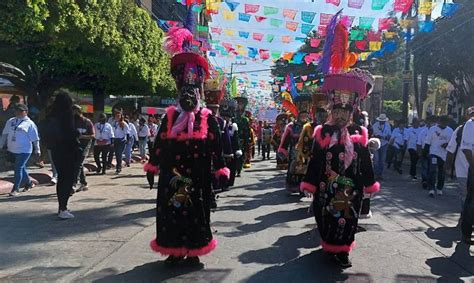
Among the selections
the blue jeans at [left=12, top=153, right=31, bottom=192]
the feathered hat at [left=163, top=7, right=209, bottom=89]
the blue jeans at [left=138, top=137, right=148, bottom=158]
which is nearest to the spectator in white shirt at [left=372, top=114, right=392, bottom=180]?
the blue jeans at [left=138, top=137, right=148, bottom=158]

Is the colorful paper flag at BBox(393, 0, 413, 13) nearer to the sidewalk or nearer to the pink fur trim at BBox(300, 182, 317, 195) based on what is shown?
the sidewalk

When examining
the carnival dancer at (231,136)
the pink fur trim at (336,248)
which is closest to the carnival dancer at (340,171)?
the pink fur trim at (336,248)

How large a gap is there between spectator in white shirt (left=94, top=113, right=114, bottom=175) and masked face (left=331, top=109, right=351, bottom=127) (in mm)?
9583

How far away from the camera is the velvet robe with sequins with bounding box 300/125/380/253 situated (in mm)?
5363

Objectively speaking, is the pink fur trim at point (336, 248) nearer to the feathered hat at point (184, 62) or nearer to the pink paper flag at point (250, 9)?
the feathered hat at point (184, 62)

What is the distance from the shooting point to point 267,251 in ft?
20.1

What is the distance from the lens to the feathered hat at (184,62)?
218 inches

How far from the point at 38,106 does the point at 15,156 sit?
8.71 meters

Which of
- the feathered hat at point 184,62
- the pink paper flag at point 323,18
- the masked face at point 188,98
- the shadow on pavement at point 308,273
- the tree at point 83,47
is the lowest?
the shadow on pavement at point 308,273

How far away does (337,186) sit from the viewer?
5.41m

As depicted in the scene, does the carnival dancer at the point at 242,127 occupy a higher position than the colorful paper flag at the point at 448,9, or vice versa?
the colorful paper flag at the point at 448,9

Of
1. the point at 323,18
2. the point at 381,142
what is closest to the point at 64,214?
the point at 381,142

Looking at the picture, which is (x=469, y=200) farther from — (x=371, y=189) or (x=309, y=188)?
(x=309, y=188)

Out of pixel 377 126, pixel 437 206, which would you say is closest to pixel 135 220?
pixel 437 206
